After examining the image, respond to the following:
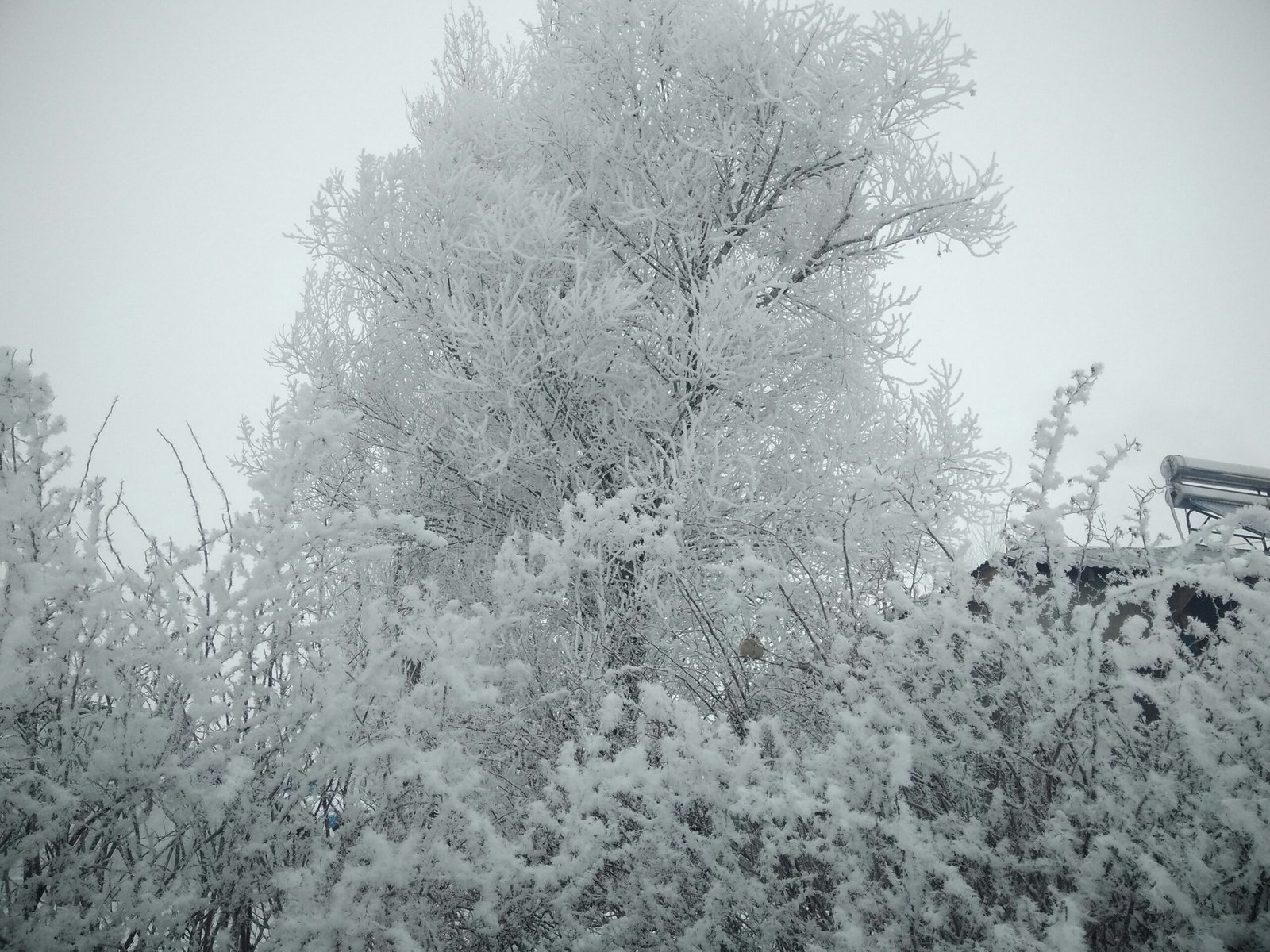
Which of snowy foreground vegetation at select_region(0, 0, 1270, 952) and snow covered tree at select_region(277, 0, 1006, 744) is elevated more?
snow covered tree at select_region(277, 0, 1006, 744)

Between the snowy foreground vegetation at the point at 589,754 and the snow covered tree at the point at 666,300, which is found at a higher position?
the snow covered tree at the point at 666,300

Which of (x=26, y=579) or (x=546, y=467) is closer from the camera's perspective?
(x=26, y=579)

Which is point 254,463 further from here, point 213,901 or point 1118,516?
point 1118,516

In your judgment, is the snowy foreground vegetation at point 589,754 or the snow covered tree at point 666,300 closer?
the snowy foreground vegetation at point 589,754

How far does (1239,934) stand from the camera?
3.82ft

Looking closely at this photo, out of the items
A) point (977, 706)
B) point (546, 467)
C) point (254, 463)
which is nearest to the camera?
point (977, 706)

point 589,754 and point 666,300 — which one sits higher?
point 666,300

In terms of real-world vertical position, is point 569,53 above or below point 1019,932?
above

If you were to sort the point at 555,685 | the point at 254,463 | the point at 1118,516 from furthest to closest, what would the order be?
the point at 254,463 → the point at 555,685 → the point at 1118,516

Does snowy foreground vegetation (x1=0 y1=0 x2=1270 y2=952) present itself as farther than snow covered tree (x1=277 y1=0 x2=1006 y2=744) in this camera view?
No

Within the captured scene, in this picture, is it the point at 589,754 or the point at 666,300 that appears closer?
the point at 589,754

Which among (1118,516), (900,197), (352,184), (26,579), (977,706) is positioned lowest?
(977,706)

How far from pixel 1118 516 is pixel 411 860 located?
2.46 meters

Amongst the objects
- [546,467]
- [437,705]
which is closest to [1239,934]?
[437,705]
